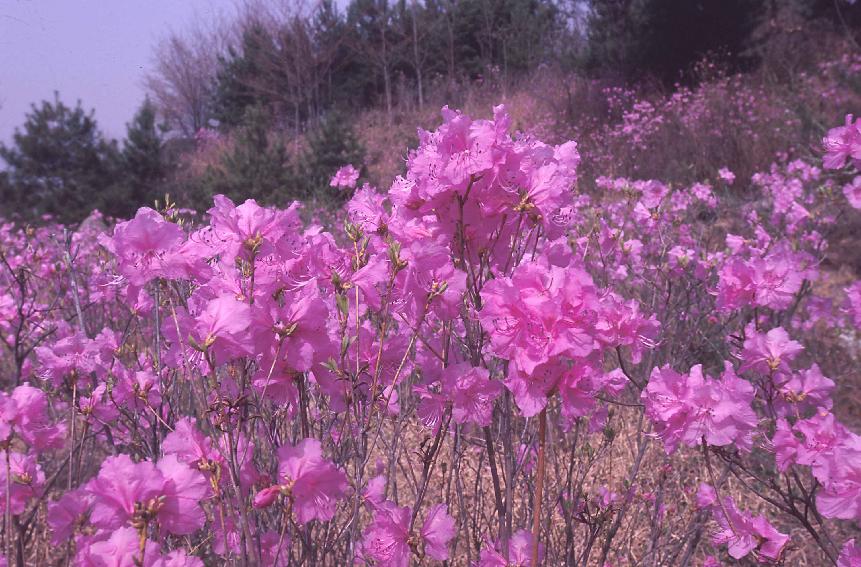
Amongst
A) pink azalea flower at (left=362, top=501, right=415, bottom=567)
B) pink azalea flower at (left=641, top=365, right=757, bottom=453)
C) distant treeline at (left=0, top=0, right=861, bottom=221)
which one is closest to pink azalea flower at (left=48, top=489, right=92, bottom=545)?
pink azalea flower at (left=362, top=501, right=415, bottom=567)

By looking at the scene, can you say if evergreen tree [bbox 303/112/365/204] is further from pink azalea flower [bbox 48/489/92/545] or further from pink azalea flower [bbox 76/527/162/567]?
pink azalea flower [bbox 76/527/162/567]

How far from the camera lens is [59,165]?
49.6ft

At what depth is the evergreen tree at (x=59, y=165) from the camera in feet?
47.2

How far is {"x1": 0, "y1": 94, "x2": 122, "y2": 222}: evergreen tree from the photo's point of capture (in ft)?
47.2

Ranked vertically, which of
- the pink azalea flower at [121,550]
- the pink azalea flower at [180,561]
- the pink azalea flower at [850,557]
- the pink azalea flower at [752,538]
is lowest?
the pink azalea flower at [752,538]

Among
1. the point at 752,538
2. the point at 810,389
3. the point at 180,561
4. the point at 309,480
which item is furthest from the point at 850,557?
the point at 180,561

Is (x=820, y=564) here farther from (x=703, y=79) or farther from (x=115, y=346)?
(x=703, y=79)

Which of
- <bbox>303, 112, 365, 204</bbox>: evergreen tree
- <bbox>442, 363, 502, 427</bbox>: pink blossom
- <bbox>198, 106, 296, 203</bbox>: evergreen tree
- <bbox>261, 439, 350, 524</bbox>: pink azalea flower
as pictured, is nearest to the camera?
<bbox>261, 439, 350, 524</bbox>: pink azalea flower

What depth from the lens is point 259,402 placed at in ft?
3.84

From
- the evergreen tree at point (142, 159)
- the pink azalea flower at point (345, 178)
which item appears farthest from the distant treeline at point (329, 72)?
the pink azalea flower at point (345, 178)

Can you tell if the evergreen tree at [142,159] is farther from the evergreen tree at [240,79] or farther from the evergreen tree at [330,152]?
the evergreen tree at [240,79]

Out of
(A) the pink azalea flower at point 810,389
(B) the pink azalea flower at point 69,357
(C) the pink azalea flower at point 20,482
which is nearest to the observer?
(C) the pink azalea flower at point 20,482

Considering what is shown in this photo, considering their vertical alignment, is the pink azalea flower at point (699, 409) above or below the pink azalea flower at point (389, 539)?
above

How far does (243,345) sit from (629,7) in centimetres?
1547
